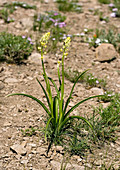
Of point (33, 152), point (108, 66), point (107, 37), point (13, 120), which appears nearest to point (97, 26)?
point (107, 37)

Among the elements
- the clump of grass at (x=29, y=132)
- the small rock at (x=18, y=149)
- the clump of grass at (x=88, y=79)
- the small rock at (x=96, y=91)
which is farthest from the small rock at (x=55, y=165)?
the clump of grass at (x=88, y=79)

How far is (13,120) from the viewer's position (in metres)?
3.37

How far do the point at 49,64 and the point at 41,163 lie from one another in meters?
2.43

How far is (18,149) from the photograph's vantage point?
2.88 m

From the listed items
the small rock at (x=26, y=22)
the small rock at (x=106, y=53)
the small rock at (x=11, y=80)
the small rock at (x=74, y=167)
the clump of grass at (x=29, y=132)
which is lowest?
the small rock at (x=74, y=167)

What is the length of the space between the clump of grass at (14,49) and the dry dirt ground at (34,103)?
144 millimetres

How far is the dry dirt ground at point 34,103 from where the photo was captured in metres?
2.82

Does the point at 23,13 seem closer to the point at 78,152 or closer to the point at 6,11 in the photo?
the point at 6,11

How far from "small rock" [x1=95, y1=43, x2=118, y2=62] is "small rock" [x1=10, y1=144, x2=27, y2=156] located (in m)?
2.78

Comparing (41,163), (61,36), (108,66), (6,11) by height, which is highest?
(6,11)

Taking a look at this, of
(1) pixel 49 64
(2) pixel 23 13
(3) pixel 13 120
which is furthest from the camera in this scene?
(2) pixel 23 13

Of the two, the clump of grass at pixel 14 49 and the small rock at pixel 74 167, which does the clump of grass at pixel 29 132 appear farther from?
the clump of grass at pixel 14 49

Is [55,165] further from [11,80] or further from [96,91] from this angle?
[11,80]

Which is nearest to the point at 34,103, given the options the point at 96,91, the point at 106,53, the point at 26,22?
the point at 96,91
